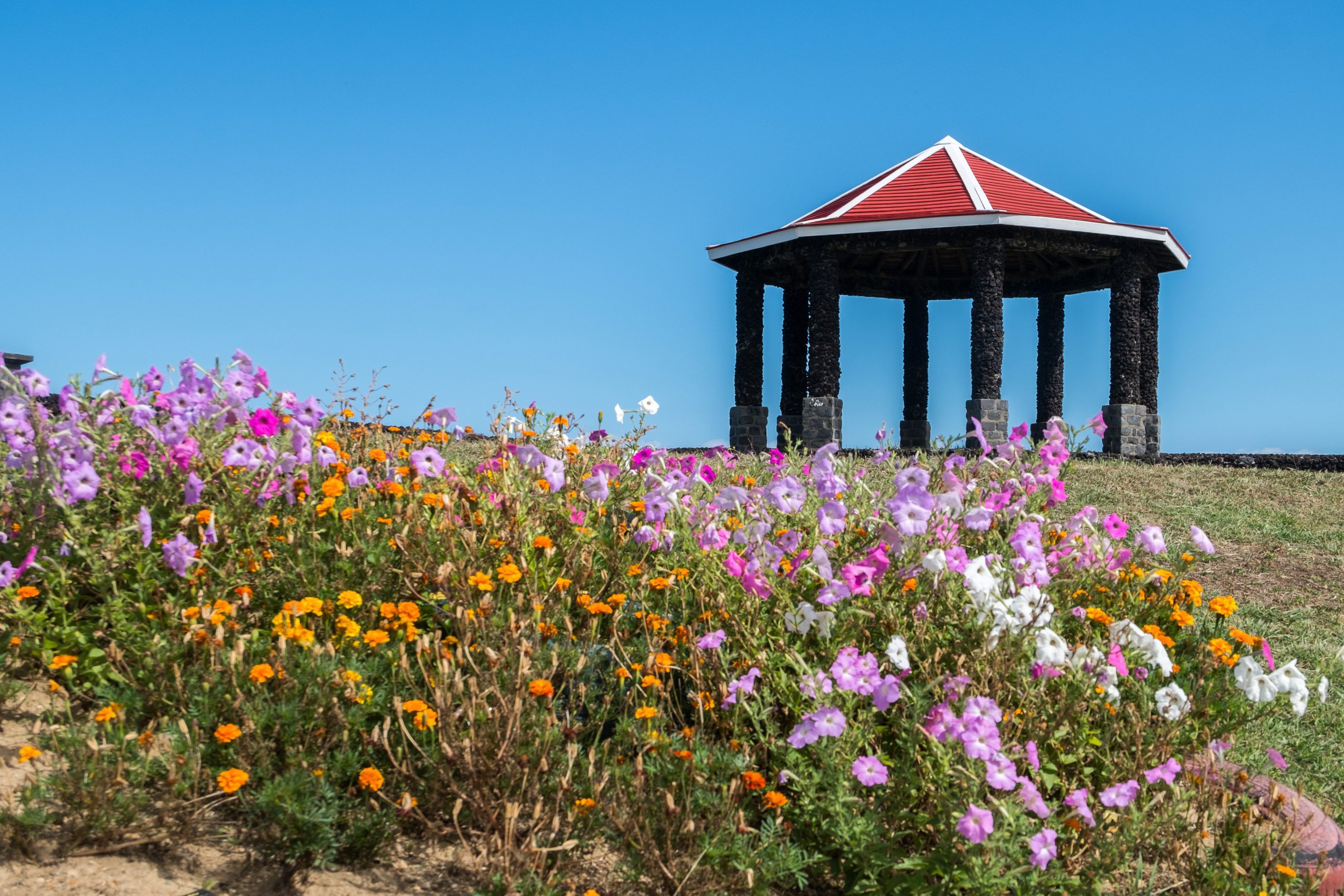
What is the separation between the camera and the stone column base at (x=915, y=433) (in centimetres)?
2133

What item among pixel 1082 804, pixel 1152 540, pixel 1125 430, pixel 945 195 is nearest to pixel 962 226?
pixel 945 195

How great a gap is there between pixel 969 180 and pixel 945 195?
2.97 feet

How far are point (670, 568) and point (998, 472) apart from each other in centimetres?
139

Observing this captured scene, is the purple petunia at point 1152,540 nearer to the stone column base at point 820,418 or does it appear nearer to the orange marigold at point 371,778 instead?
the orange marigold at point 371,778

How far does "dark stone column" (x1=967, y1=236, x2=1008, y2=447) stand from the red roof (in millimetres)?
725

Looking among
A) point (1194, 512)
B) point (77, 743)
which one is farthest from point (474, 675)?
point (1194, 512)

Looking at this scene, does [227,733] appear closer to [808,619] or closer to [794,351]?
[808,619]

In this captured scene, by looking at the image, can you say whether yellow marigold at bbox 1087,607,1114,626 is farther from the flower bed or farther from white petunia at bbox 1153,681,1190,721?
white petunia at bbox 1153,681,1190,721

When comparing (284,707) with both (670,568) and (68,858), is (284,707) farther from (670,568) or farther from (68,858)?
(670,568)

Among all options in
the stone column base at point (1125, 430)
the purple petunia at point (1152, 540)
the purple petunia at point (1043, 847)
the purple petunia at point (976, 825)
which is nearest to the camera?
the purple petunia at point (976, 825)

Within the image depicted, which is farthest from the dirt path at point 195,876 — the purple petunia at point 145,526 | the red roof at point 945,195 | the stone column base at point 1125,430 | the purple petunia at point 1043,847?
the stone column base at point 1125,430

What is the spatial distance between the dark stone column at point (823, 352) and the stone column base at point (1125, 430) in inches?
180

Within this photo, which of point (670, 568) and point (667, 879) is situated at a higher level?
point (670, 568)

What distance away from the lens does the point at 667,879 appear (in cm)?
270
